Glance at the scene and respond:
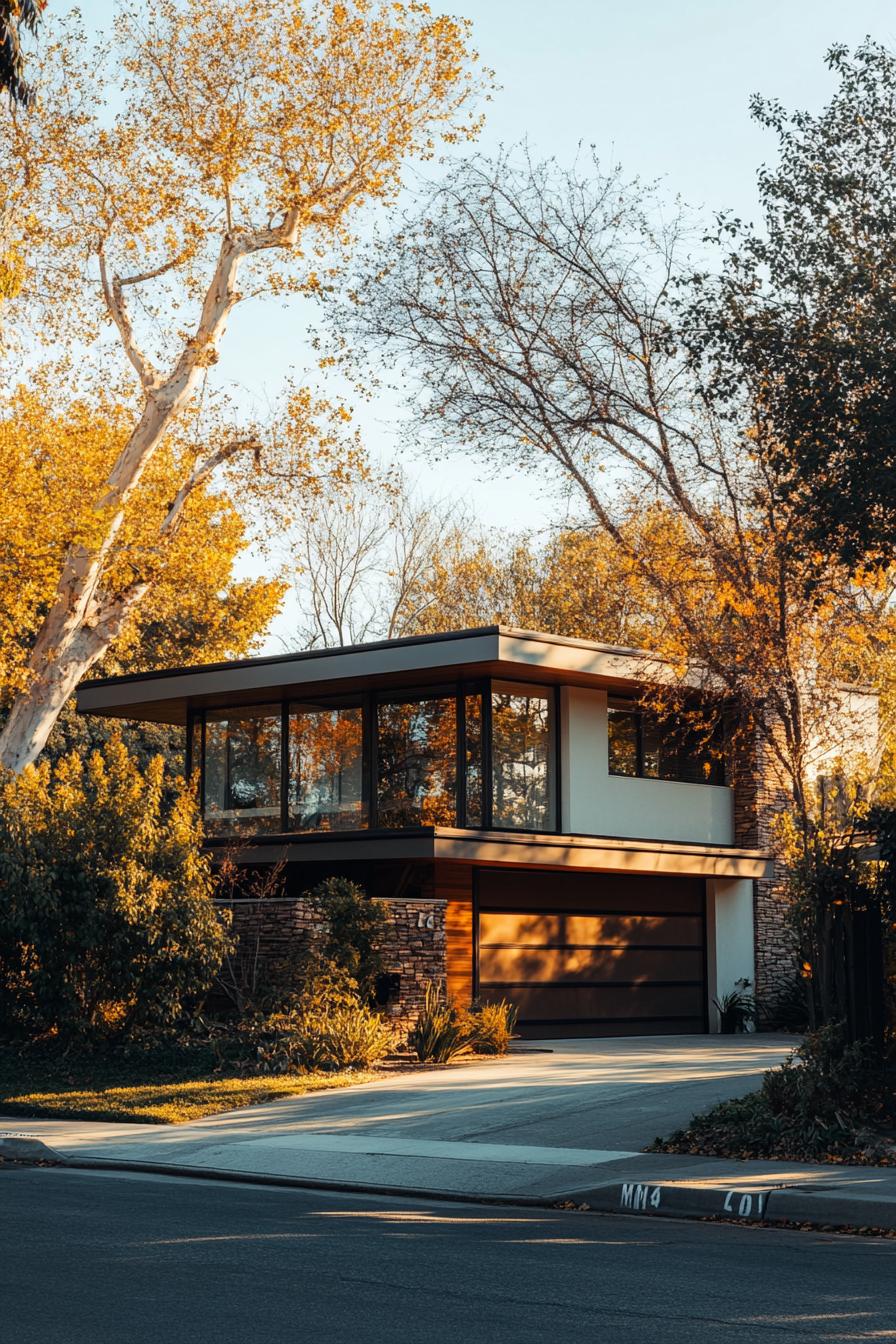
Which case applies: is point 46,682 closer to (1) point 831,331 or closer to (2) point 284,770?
(2) point 284,770

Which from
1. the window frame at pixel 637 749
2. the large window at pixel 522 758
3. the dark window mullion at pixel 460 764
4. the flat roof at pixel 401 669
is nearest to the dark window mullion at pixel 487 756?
the large window at pixel 522 758

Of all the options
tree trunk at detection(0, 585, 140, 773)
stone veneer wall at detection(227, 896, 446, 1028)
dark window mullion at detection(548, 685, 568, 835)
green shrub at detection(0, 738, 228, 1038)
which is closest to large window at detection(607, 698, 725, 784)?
dark window mullion at detection(548, 685, 568, 835)

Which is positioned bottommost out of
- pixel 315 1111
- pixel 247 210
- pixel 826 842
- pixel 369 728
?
pixel 315 1111

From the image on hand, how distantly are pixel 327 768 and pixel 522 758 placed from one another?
3482 mm

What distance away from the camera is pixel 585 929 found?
27.0 m

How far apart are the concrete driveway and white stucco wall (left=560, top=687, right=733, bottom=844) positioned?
6492 mm

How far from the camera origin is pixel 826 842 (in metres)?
14.0

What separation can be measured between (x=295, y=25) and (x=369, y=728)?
12142 mm

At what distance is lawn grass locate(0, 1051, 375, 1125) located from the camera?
16828 mm

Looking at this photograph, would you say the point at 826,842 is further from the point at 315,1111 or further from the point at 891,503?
the point at 315,1111

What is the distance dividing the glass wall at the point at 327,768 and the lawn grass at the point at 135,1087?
704 cm

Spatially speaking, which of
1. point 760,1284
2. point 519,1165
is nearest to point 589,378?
point 519,1165

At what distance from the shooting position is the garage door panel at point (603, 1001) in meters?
25.8

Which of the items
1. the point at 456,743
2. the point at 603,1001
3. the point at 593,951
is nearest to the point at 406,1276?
the point at 456,743
